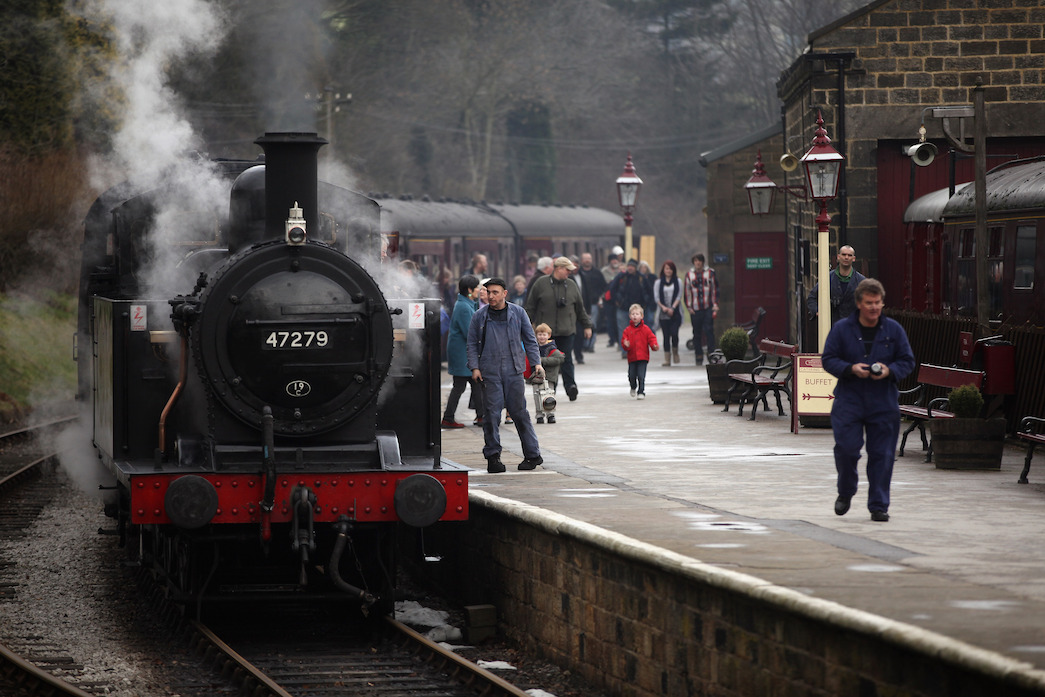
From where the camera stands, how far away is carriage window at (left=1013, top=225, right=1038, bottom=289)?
1531cm

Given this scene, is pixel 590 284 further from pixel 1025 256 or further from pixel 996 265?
pixel 1025 256

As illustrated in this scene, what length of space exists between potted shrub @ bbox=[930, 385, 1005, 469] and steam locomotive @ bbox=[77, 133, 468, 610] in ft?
14.2

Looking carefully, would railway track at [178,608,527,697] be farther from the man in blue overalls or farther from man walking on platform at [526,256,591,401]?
man walking on platform at [526,256,591,401]

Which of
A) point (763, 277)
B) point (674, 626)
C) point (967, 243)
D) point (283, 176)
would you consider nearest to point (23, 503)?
point (283, 176)

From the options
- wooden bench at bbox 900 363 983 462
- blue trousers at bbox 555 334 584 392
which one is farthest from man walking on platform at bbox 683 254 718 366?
wooden bench at bbox 900 363 983 462

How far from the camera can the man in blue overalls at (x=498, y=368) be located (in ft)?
39.1

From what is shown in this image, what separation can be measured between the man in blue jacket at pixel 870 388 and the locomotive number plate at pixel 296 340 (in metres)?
2.95

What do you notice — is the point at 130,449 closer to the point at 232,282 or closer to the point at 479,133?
the point at 232,282

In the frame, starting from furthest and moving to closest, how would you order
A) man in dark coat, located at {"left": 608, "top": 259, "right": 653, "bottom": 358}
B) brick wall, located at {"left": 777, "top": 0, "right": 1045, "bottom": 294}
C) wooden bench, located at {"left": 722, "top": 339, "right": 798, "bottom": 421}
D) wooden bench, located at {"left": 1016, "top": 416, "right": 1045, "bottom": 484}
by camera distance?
man in dark coat, located at {"left": 608, "top": 259, "right": 653, "bottom": 358} → brick wall, located at {"left": 777, "top": 0, "right": 1045, "bottom": 294} → wooden bench, located at {"left": 722, "top": 339, "right": 798, "bottom": 421} → wooden bench, located at {"left": 1016, "top": 416, "right": 1045, "bottom": 484}

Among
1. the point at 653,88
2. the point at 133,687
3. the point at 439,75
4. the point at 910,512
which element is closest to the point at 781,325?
the point at 910,512

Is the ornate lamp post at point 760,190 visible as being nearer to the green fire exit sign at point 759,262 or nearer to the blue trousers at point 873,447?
the green fire exit sign at point 759,262

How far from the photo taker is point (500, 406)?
12016 mm

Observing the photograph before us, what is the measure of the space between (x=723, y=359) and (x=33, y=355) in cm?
1198

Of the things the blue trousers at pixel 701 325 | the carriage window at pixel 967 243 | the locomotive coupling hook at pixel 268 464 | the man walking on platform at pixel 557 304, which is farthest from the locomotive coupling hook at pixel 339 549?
the blue trousers at pixel 701 325
